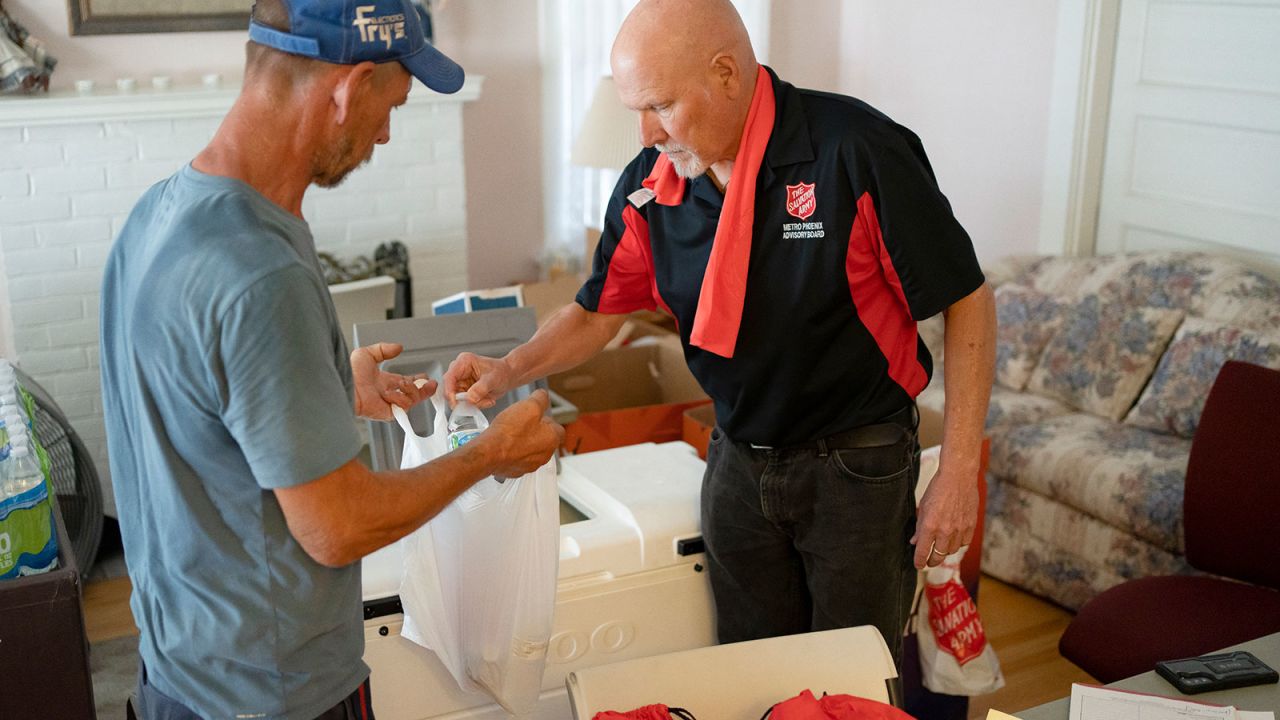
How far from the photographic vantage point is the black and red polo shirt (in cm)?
172

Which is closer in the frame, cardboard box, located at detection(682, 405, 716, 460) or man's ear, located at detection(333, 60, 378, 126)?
man's ear, located at detection(333, 60, 378, 126)

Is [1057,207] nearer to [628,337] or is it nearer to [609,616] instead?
[628,337]

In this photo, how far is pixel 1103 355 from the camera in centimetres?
355

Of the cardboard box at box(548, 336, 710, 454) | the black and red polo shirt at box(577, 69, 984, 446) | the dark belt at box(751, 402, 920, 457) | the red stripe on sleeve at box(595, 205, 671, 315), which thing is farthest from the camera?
the cardboard box at box(548, 336, 710, 454)

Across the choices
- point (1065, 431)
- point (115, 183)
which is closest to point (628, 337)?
point (1065, 431)

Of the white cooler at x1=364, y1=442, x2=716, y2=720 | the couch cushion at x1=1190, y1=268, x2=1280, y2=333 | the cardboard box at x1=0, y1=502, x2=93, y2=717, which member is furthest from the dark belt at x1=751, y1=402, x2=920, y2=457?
the couch cushion at x1=1190, y1=268, x2=1280, y2=333

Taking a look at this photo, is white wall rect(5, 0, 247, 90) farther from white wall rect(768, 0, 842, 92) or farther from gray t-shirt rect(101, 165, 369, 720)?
gray t-shirt rect(101, 165, 369, 720)

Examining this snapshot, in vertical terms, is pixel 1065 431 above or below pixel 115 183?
below

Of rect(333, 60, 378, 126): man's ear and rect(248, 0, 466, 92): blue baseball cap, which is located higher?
rect(248, 0, 466, 92): blue baseball cap

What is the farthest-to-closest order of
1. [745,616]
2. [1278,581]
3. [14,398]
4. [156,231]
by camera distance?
1. [1278,581]
2. [745,616]
3. [14,398]
4. [156,231]

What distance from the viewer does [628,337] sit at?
3904mm

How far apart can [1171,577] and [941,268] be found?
1.23 metres

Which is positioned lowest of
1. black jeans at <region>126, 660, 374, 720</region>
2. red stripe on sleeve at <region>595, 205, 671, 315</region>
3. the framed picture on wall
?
black jeans at <region>126, 660, 374, 720</region>

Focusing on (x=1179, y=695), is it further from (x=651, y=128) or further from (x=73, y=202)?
(x=73, y=202)
